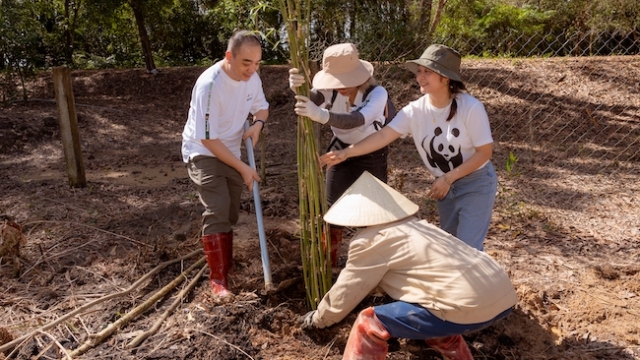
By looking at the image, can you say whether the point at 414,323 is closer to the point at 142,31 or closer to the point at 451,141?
the point at 451,141

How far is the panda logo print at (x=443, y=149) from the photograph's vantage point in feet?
9.84

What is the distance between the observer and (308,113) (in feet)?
9.11

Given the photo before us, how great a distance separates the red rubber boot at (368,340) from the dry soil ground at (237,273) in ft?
1.78

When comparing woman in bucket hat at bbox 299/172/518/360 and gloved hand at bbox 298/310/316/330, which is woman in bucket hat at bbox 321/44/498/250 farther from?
gloved hand at bbox 298/310/316/330

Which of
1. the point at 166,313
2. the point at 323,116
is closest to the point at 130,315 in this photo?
the point at 166,313

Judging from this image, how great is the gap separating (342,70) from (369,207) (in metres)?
0.96

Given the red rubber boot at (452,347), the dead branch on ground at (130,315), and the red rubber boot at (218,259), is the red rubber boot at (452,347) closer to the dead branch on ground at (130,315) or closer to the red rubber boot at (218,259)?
the red rubber boot at (218,259)

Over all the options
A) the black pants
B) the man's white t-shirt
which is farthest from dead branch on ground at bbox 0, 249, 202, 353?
the black pants

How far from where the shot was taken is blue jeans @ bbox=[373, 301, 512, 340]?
241cm

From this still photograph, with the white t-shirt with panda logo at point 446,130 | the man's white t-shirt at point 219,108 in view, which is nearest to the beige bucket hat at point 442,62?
the white t-shirt with panda logo at point 446,130

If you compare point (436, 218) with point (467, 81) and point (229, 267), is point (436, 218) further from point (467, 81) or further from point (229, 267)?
point (467, 81)

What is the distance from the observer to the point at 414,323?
242 centimetres

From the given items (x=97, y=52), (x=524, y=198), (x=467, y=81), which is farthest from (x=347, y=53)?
(x=97, y=52)

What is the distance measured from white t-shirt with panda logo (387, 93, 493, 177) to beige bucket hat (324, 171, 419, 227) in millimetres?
508
